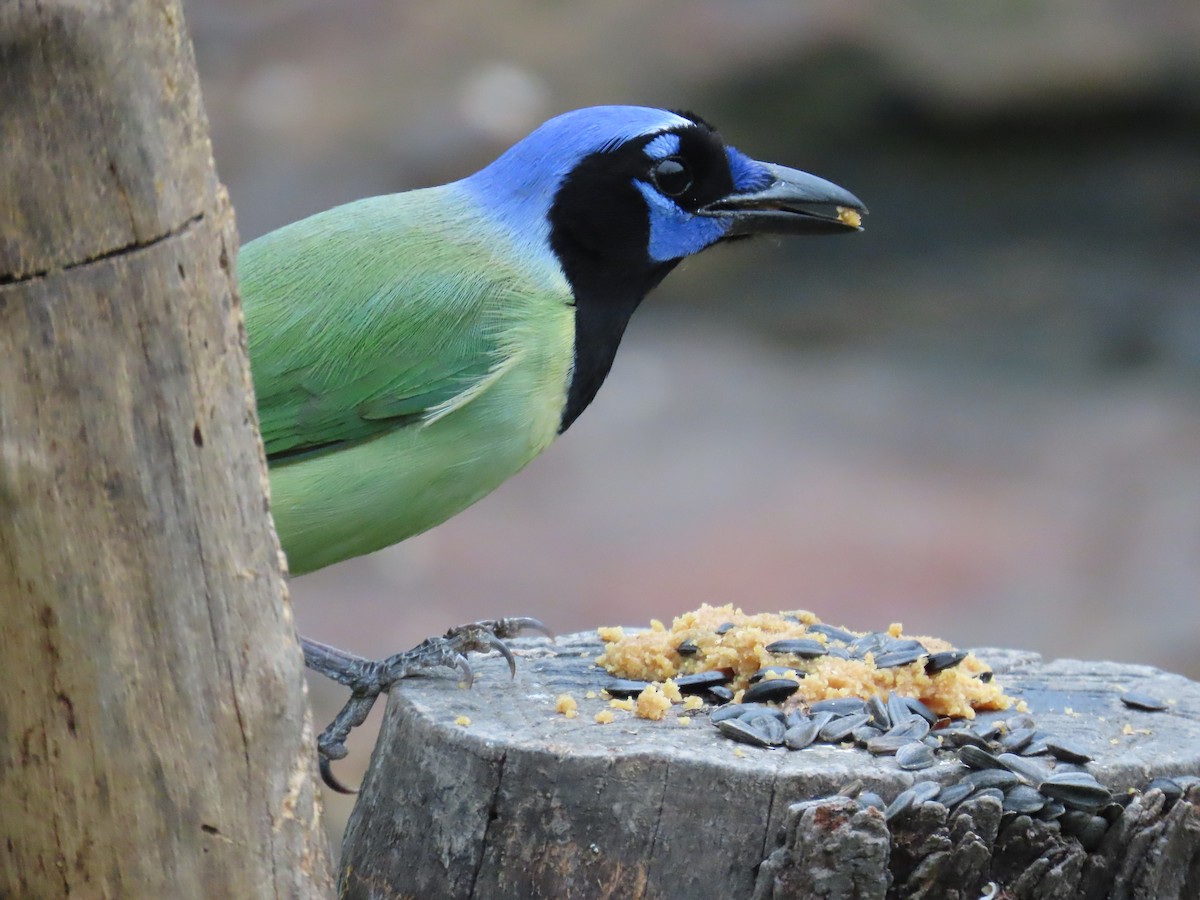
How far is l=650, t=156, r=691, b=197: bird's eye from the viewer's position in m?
3.85

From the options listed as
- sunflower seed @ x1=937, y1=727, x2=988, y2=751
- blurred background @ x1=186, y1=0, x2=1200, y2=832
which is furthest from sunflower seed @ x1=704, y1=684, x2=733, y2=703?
blurred background @ x1=186, y1=0, x2=1200, y2=832

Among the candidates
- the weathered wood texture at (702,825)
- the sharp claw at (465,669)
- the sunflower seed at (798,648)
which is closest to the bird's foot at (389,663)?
the sharp claw at (465,669)

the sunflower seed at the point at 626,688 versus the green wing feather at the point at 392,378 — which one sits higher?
the green wing feather at the point at 392,378

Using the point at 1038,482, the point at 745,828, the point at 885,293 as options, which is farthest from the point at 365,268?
the point at 885,293

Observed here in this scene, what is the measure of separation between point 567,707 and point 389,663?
68cm

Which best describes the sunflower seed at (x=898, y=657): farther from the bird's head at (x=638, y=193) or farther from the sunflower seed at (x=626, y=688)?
the bird's head at (x=638, y=193)

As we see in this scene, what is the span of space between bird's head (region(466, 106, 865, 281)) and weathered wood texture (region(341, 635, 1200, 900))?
1454 millimetres

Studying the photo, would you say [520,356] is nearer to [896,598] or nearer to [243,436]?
[243,436]

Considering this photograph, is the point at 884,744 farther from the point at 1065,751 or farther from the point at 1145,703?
the point at 1145,703

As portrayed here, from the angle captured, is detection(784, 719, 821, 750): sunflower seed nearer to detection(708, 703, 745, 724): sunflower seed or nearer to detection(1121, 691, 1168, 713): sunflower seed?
detection(708, 703, 745, 724): sunflower seed

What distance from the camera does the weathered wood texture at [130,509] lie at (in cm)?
198

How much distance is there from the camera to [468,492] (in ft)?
12.0

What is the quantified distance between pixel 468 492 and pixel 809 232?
1190 mm

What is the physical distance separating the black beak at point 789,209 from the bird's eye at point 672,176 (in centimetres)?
9
